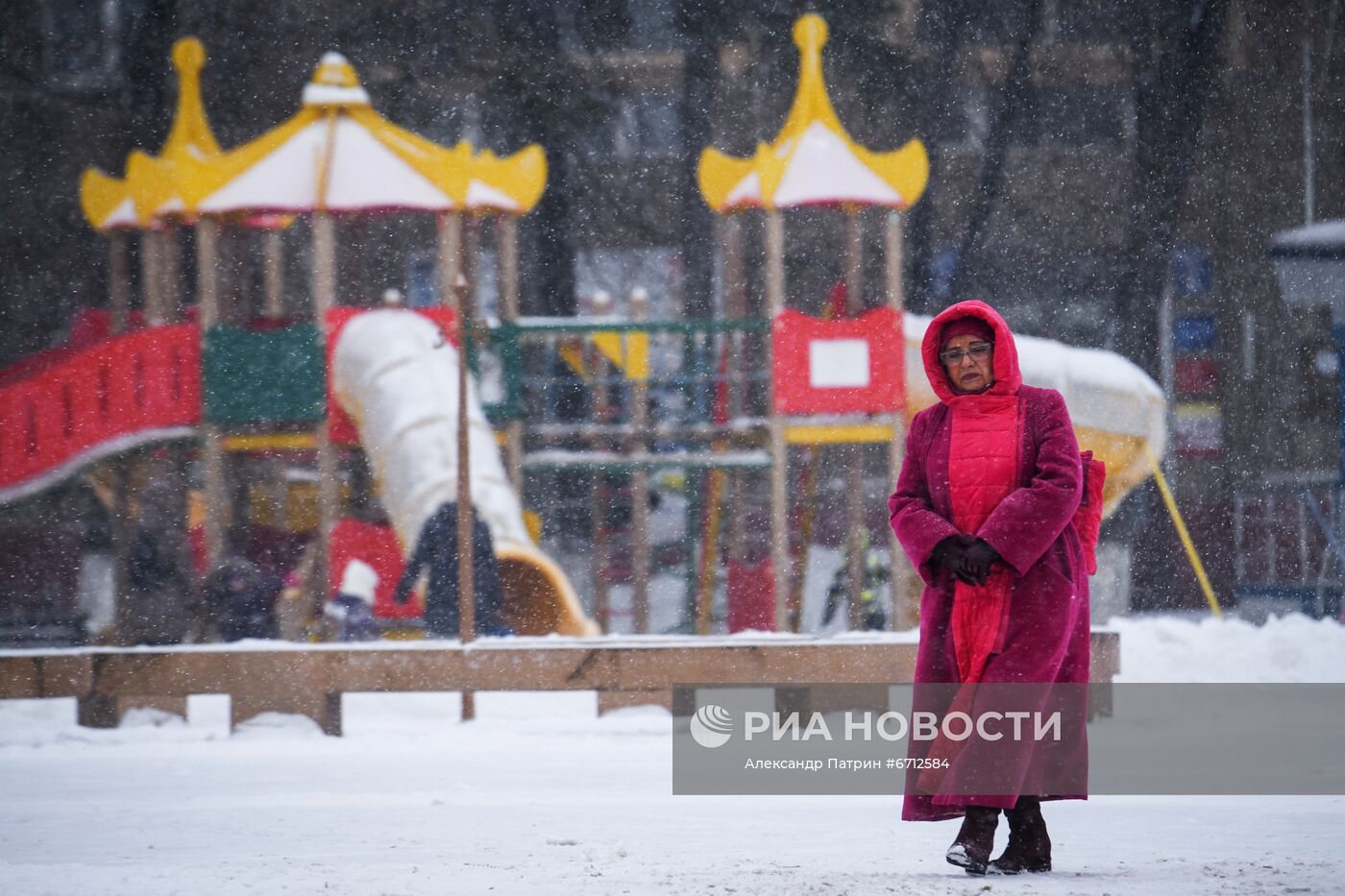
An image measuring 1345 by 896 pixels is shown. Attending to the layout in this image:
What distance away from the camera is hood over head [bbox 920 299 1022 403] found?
15.1 ft

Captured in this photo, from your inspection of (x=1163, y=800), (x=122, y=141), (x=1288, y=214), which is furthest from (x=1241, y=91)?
(x=1163, y=800)

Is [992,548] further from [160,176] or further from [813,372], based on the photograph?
[160,176]

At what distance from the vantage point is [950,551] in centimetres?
458

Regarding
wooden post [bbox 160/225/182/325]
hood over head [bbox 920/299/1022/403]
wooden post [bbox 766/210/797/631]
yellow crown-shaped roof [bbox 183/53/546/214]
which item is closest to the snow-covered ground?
hood over head [bbox 920/299/1022/403]

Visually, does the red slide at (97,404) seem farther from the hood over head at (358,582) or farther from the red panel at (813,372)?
the red panel at (813,372)

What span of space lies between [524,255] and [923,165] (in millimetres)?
6691

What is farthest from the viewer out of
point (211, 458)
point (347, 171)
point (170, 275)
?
point (170, 275)

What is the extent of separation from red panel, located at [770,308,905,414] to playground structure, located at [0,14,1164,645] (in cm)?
1

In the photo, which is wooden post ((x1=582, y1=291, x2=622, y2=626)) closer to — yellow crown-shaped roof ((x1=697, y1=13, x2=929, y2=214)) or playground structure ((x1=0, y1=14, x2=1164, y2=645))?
playground structure ((x1=0, y1=14, x2=1164, y2=645))

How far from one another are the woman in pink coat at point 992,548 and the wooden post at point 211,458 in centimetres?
793

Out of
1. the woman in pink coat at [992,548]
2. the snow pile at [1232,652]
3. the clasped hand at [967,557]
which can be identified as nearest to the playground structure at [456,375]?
the snow pile at [1232,652]

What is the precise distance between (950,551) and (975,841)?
76 centimetres

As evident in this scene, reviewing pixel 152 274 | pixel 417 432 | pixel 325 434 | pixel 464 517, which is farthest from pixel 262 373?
pixel 464 517

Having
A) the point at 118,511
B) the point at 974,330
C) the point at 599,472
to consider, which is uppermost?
the point at 974,330
